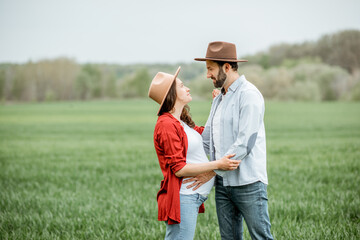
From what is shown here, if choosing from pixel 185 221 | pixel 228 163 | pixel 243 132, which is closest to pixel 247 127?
pixel 243 132

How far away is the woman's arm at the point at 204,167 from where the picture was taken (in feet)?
10.1

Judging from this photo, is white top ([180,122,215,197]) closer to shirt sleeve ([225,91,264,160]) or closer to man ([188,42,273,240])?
man ([188,42,273,240])

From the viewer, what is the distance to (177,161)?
10.2ft

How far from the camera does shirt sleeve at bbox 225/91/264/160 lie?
3.06 m

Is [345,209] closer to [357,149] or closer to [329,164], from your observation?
[329,164]

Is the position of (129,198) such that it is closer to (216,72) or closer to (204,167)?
(204,167)

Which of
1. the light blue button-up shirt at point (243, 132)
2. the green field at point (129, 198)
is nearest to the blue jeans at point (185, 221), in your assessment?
the light blue button-up shirt at point (243, 132)

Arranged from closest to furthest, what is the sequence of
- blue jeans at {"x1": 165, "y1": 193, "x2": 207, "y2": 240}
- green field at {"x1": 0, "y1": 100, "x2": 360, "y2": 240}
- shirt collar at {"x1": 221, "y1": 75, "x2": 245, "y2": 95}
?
blue jeans at {"x1": 165, "y1": 193, "x2": 207, "y2": 240}
shirt collar at {"x1": 221, "y1": 75, "x2": 245, "y2": 95}
green field at {"x1": 0, "y1": 100, "x2": 360, "y2": 240}

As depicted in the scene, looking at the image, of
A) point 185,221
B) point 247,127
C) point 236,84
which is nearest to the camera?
point 247,127

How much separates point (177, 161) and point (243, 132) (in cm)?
60

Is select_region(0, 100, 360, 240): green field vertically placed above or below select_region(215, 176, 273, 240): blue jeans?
below

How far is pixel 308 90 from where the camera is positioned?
92438mm

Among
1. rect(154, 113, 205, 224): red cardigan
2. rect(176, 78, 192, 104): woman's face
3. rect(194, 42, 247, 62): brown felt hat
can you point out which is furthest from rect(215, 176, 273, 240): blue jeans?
rect(194, 42, 247, 62): brown felt hat

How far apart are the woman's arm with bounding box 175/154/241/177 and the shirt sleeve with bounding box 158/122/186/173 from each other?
0.05m
